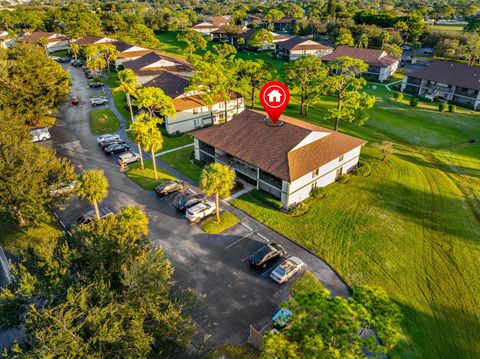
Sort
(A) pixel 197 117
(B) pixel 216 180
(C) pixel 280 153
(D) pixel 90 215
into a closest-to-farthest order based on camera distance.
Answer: (B) pixel 216 180, (D) pixel 90 215, (C) pixel 280 153, (A) pixel 197 117

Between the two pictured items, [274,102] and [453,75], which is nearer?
[274,102]

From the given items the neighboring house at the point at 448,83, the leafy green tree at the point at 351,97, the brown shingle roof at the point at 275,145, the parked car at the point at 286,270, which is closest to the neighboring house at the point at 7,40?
the brown shingle roof at the point at 275,145

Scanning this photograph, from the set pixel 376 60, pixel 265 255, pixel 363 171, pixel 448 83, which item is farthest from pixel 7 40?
pixel 448 83

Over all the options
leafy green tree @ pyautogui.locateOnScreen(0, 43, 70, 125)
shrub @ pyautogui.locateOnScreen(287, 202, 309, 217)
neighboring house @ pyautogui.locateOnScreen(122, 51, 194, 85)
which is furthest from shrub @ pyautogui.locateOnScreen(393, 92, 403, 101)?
leafy green tree @ pyautogui.locateOnScreen(0, 43, 70, 125)

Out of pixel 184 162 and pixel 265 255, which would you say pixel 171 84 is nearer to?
pixel 184 162

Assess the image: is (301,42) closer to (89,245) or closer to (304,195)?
(304,195)

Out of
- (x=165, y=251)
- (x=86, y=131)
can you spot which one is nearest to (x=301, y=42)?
(x=86, y=131)

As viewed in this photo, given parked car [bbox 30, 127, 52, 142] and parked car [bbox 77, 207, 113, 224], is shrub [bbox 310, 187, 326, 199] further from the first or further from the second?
parked car [bbox 30, 127, 52, 142]
